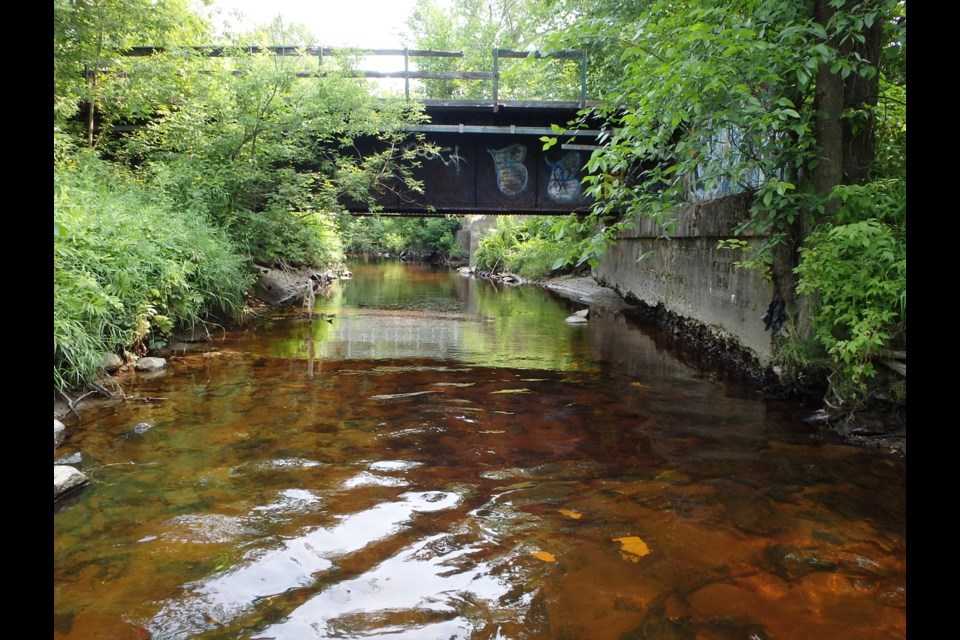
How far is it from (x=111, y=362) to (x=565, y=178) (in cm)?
1109

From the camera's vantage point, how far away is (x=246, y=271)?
42.6 ft

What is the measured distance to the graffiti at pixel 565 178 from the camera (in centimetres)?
1562

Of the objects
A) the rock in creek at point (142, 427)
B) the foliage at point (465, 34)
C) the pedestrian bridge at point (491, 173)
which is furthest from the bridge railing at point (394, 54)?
the foliage at point (465, 34)

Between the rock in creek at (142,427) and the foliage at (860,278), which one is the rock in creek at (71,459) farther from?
the foliage at (860,278)

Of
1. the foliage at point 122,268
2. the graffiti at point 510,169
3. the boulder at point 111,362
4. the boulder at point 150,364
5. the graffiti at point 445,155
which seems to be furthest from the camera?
the graffiti at point 510,169

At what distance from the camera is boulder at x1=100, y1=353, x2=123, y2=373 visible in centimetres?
737

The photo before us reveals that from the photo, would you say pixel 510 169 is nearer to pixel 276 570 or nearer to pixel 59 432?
pixel 59 432

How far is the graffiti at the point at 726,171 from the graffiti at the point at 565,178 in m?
3.07

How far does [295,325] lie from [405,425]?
7.15m

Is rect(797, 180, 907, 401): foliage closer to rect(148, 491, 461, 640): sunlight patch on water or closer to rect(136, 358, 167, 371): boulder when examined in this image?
rect(148, 491, 461, 640): sunlight patch on water

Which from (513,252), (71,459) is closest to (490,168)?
(71,459)

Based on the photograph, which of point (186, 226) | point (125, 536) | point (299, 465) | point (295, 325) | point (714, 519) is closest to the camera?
point (125, 536)
